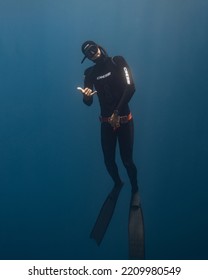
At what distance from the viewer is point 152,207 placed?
140 inches

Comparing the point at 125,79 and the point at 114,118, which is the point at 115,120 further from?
the point at 125,79

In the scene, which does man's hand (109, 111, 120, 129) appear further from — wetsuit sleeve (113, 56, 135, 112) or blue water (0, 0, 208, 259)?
blue water (0, 0, 208, 259)

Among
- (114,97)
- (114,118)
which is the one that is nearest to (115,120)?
(114,118)

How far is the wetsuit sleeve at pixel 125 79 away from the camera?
304 cm

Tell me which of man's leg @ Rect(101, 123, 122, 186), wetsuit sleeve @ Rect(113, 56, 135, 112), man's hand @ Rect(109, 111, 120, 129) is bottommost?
man's leg @ Rect(101, 123, 122, 186)

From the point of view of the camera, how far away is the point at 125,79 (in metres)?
3.05

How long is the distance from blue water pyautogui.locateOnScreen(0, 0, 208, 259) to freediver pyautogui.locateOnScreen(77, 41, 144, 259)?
0.11 m

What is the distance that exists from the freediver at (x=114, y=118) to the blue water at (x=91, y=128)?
11cm

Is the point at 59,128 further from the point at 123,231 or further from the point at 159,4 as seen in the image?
the point at 159,4

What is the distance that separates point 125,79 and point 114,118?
39cm

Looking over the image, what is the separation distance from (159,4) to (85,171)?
6.21 ft

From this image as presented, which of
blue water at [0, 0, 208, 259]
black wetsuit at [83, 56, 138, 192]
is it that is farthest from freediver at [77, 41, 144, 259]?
blue water at [0, 0, 208, 259]

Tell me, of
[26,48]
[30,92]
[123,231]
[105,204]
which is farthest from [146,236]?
[26,48]

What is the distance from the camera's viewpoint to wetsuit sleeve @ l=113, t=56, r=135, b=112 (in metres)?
3.04
